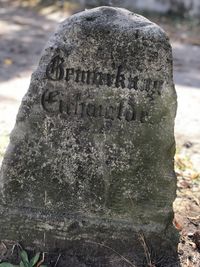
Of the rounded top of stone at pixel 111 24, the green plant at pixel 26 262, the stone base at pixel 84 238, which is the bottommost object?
the green plant at pixel 26 262

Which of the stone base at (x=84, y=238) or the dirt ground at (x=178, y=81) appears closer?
the stone base at (x=84, y=238)

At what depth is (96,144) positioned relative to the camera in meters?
2.70

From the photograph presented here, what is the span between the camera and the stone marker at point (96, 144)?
101 inches

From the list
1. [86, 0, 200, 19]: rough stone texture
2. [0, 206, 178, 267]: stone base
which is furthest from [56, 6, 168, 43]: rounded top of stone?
[86, 0, 200, 19]: rough stone texture

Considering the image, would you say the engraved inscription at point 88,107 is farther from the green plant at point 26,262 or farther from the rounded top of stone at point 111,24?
the green plant at point 26,262

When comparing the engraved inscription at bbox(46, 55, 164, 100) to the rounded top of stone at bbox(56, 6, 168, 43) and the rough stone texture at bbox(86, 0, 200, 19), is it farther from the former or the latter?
the rough stone texture at bbox(86, 0, 200, 19)

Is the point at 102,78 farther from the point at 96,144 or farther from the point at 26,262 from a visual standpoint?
the point at 26,262

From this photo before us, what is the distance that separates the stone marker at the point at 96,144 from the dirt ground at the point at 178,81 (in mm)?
354

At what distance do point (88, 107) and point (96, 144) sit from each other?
205mm

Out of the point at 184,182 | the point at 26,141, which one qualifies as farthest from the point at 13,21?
the point at 26,141

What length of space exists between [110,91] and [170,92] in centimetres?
31

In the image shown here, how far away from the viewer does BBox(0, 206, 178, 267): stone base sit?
9.32 ft

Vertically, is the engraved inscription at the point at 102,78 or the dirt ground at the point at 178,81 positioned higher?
the engraved inscription at the point at 102,78

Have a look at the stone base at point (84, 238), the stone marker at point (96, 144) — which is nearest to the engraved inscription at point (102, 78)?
the stone marker at point (96, 144)
